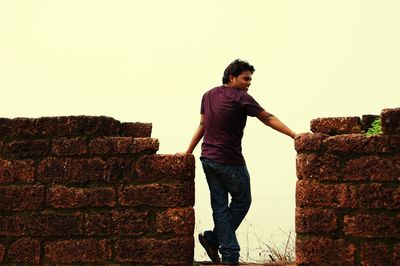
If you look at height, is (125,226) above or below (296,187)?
below

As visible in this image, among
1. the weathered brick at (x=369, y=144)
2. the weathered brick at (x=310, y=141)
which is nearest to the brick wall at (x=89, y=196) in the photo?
the weathered brick at (x=310, y=141)

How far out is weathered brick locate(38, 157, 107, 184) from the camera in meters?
5.57

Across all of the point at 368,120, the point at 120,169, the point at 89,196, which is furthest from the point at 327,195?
the point at 89,196

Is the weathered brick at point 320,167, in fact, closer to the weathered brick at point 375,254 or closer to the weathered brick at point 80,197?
the weathered brick at point 375,254

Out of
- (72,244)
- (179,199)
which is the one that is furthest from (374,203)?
(72,244)

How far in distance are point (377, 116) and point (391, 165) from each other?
1.11 meters

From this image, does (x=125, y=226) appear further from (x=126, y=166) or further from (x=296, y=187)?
(x=296, y=187)

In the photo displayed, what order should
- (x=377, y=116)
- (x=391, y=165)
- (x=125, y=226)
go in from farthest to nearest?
(x=377, y=116) → (x=125, y=226) → (x=391, y=165)

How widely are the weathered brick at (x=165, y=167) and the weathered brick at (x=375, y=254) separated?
5.35 ft

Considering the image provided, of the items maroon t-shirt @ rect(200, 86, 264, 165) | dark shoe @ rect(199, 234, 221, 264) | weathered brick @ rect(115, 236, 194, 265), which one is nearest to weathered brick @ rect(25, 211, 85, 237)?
weathered brick @ rect(115, 236, 194, 265)

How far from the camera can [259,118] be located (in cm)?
552

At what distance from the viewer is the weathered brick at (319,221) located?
519cm

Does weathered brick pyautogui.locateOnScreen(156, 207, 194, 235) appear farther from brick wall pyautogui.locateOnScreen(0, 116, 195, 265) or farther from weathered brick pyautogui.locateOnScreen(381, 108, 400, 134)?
weathered brick pyautogui.locateOnScreen(381, 108, 400, 134)

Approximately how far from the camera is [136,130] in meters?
5.98
